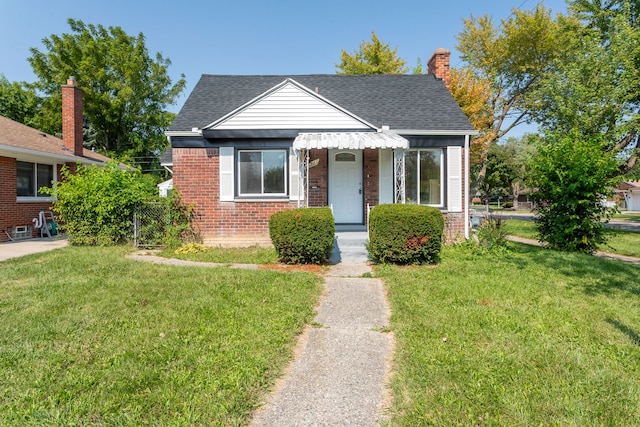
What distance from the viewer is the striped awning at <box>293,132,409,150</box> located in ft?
30.3

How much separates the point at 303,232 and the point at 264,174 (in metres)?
3.67

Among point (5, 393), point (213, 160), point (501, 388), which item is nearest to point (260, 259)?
point (213, 160)

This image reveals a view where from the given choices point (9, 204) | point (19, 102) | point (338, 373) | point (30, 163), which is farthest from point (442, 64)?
point (19, 102)

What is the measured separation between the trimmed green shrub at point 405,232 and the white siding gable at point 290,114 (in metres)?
3.83

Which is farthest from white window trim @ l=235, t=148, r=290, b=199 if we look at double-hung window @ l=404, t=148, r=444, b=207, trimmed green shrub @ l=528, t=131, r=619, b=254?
trimmed green shrub @ l=528, t=131, r=619, b=254

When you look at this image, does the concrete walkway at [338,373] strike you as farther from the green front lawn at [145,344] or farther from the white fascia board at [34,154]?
the white fascia board at [34,154]

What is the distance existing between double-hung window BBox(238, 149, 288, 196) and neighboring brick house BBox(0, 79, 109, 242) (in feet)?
25.8

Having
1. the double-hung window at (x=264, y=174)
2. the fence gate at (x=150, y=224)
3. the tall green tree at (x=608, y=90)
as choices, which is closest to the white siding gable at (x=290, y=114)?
the double-hung window at (x=264, y=174)

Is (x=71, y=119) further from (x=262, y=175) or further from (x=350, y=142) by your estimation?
(x=350, y=142)

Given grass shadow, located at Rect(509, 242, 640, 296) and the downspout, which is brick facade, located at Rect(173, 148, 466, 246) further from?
grass shadow, located at Rect(509, 242, 640, 296)

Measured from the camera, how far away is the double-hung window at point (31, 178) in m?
13.2

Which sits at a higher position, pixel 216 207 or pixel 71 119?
pixel 71 119

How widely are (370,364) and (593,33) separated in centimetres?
2349

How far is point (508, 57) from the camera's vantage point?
25.6 meters
